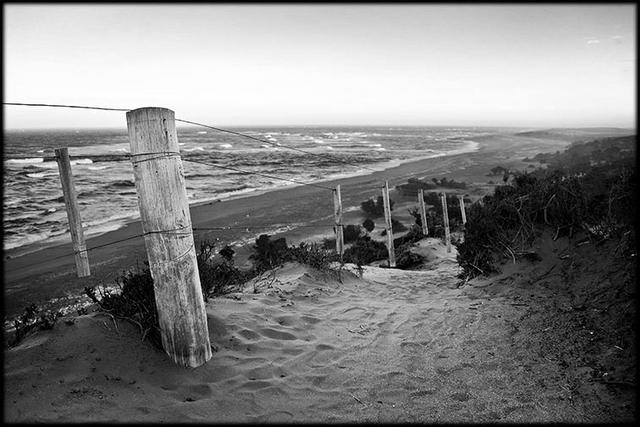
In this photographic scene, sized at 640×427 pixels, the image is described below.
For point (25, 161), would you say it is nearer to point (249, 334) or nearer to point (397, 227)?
point (397, 227)

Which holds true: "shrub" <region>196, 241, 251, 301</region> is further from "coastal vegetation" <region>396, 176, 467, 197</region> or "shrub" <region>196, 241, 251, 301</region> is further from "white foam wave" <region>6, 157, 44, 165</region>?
"white foam wave" <region>6, 157, 44, 165</region>

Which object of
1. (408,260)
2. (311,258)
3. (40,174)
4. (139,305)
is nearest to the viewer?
(139,305)

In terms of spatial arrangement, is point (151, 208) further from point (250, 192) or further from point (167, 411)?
point (250, 192)

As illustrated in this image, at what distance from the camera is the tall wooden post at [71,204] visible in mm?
4035

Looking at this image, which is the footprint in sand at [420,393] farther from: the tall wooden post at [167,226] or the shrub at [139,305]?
the shrub at [139,305]

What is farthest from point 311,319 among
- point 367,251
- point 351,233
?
point 351,233

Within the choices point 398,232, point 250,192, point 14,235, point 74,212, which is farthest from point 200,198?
point 74,212

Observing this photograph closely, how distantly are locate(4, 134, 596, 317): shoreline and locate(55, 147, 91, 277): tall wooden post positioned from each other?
445 mm

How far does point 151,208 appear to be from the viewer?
3139mm

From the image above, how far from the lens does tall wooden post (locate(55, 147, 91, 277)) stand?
13.2 ft

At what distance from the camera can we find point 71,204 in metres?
4.14

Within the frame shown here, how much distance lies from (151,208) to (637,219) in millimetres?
6121

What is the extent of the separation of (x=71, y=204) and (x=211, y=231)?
10.5 metres

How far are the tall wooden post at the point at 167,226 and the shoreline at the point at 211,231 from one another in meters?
1.25
